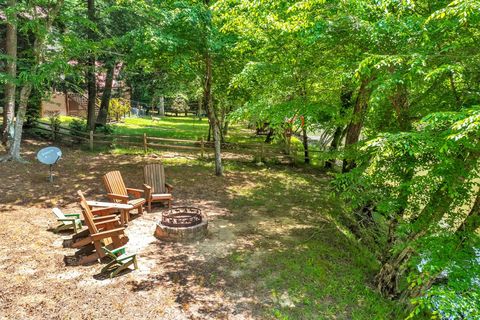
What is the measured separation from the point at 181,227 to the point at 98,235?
5.66 feet

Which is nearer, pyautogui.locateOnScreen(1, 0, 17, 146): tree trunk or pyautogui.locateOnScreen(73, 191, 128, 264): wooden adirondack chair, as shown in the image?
pyautogui.locateOnScreen(73, 191, 128, 264): wooden adirondack chair

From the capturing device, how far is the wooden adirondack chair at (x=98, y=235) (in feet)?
18.2

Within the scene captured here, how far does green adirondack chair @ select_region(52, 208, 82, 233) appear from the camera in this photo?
21.0ft

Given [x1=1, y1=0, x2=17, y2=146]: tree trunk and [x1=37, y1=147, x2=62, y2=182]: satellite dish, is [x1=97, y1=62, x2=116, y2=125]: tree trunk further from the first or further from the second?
[x1=37, y1=147, x2=62, y2=182]: satellite dish

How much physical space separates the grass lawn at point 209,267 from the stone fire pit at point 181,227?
20 centimetres

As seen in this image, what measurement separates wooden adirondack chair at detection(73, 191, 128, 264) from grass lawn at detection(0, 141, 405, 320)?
0.75 ft

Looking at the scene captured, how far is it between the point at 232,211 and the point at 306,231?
2086 millimetres

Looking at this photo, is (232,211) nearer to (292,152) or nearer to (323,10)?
(323,10)

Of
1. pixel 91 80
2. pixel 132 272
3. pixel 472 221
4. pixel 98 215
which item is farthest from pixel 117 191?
pixel 91 80

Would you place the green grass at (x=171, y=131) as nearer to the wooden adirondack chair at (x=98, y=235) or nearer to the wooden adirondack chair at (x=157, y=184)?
the wooden adirondack chair at (x=157, y=184)

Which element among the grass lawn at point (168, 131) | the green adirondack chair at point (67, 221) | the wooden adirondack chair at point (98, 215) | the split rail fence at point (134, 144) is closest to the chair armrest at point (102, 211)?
the wooden adirondack chair at point (98, 215)

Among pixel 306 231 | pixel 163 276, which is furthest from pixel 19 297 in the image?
pixel 306 231

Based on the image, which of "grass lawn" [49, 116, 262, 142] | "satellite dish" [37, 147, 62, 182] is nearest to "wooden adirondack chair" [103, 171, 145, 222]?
"satellite dish" [37, 147, 62, 182]

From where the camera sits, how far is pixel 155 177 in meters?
8.84
